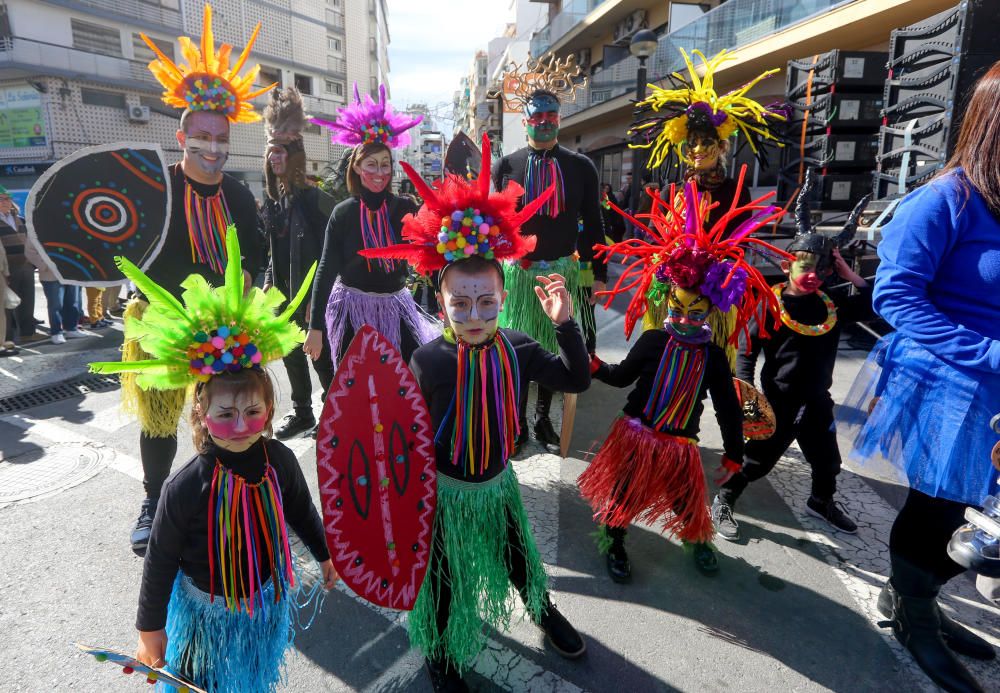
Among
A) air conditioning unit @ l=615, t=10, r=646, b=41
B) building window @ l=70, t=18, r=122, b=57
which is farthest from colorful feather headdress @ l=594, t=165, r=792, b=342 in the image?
building window @ l=70, t=18, r=122, b=57

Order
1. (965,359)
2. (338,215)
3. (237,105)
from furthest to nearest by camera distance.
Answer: (338,215) → (237,105) → (965,359)

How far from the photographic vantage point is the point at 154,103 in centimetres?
2381

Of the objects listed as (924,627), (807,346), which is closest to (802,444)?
(807,346)

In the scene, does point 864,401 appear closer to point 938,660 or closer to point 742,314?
point 742,314

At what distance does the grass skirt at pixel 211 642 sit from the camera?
5.55 feet

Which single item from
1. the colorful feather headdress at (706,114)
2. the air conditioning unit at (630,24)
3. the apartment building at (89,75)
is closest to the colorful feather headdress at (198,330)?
the colorful feather headdress at (706,114)

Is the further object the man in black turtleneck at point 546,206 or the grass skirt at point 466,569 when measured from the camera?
the man in black turtleneck at point 546,206

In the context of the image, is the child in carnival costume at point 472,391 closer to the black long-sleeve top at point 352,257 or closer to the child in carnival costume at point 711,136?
the black long-sleeve top at point 352,257

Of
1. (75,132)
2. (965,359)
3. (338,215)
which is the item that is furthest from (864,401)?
(75,132)

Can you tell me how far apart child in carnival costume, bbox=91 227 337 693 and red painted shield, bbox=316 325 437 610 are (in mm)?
181

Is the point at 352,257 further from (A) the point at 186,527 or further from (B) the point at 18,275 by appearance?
(B) the point at 18,275

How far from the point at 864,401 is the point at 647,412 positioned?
0.83 m

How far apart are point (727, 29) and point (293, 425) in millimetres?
13290

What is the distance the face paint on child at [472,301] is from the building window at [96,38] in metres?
28.1
